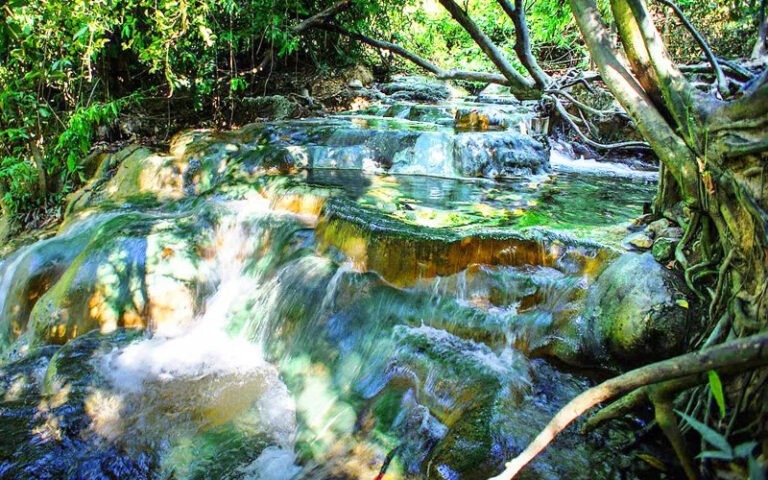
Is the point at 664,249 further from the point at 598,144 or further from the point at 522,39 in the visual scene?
the point at 522,39

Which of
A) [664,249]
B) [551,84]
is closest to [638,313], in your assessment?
[664,249]

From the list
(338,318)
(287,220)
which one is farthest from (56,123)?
(338,318)

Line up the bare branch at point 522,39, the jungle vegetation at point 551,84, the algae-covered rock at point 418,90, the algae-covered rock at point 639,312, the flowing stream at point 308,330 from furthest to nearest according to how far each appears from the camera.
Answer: the algae-covered rock at point 418,90 → the bare branch at point 522,39 → the flowing stream at point 308,330 → the algae-covered rock at point 639,312 → the jungle vegetation at point 551,84

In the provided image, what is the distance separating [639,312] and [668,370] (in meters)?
1.23

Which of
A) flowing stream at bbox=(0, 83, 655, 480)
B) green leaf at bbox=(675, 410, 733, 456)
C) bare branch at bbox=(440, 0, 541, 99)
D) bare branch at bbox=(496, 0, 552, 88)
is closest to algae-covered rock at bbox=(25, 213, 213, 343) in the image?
flowing stream at bbox=(0, 83, 655, 480)

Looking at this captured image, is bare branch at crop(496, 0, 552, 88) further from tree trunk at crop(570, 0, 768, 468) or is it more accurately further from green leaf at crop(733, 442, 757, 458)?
green leaf at crop(733, 442, 757, 458)

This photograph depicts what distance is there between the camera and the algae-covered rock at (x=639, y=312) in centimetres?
265

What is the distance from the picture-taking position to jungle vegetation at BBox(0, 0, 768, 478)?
202 centimetres

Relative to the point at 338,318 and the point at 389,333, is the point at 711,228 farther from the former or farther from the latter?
the point at 338,318

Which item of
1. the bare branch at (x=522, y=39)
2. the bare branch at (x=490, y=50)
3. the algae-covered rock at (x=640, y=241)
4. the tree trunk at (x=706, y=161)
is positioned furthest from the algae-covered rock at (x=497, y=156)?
the tree trunk at (x=706, y=161)

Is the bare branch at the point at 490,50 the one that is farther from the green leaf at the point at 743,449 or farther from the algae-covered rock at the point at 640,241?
the green leaf at the point at 743,449

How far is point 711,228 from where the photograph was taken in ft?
8.34

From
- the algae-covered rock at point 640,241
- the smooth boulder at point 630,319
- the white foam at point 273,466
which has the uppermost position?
the algae-covered rock at point 640,241

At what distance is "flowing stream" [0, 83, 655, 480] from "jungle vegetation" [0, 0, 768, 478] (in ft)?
2.48
